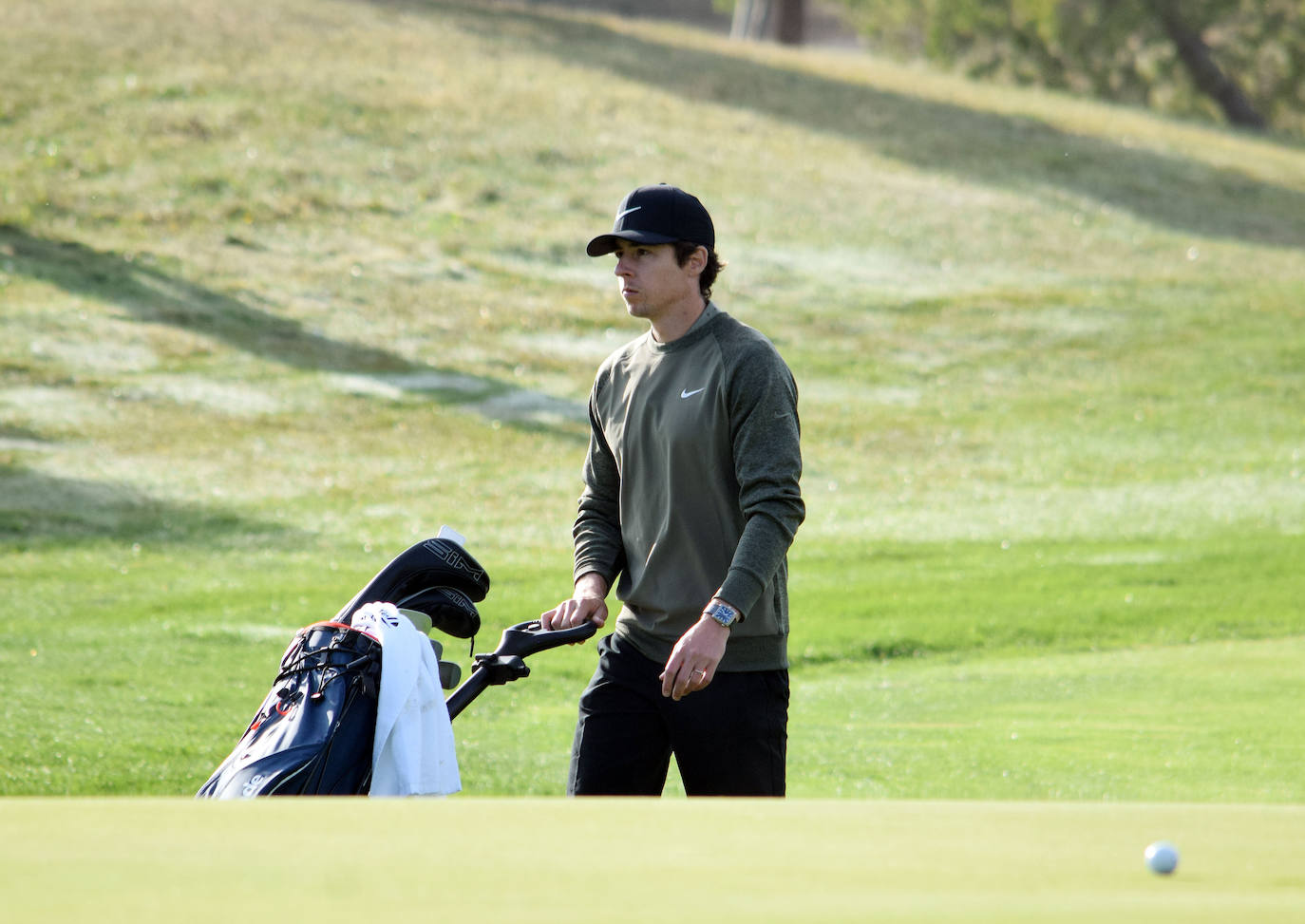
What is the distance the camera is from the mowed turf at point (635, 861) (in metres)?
2.15

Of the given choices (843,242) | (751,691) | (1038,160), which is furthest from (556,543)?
(1038,160)

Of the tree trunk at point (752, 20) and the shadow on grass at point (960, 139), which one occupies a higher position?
the tree trunk at point (752, 20)

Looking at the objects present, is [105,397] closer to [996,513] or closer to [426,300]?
[426,300]

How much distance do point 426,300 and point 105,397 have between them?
5798 mm

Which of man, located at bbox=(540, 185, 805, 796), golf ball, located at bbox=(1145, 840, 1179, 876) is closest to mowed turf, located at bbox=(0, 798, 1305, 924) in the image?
golf ball, located at bbox=(1145, 840, 1179, 876)

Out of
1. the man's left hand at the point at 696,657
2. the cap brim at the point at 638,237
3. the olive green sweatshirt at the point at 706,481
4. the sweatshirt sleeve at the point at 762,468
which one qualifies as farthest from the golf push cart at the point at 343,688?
the cap brim at the point at 638,237

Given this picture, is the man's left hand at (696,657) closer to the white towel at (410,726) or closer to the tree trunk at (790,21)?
the white towel at (410,726)

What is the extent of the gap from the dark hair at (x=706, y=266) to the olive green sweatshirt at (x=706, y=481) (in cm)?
10

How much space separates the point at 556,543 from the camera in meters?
13.7

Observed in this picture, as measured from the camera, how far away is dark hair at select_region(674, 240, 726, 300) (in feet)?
14.2

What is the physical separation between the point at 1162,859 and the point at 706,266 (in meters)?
2.45

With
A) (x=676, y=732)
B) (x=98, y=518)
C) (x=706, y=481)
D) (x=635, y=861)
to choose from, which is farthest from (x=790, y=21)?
(x=635, y=861)

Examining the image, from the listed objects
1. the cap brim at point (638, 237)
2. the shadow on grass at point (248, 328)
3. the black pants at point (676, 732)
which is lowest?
the shadow on grass at point (248, 328)

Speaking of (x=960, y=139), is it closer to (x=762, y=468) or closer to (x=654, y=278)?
(x=654, y=278)
